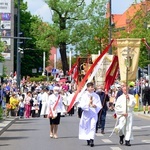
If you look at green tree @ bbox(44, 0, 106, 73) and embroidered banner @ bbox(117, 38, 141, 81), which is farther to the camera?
green tree @ bbox(44, 0, 106, 73)

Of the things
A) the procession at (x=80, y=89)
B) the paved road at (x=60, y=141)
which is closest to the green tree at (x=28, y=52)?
the procession at (x=80, y=89)

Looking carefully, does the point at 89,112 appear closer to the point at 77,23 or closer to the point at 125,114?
the point at 125,114

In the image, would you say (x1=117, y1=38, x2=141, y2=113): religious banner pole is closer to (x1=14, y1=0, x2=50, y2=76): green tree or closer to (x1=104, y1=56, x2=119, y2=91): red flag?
(x1=104, y1=56, x2=119, y2=91): red flag

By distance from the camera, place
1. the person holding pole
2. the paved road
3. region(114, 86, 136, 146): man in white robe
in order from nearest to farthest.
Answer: the paved road → region(114, 86, 136, 146): man in white robe → the person holding pole

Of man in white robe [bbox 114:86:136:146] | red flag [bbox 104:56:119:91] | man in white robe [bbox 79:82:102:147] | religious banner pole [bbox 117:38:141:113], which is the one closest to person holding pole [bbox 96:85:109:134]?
red flag [bbox 104:56:119:91]

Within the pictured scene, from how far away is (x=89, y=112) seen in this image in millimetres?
20500

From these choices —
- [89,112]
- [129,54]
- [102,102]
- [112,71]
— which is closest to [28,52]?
[102,102]

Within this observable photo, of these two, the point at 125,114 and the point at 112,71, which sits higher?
the point at 112,71

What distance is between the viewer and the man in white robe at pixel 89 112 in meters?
20.2

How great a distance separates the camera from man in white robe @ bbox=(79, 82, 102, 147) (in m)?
20.2

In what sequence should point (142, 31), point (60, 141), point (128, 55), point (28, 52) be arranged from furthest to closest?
1. point (28, 52)
2. point (142, 31)
3. point (60, 141)
4. point (128, 55)

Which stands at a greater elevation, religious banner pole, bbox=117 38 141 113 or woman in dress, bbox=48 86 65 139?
religious banner pole, bbox=117 38 141 113

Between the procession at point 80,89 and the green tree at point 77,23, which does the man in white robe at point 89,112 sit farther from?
the green tree at point 77,23

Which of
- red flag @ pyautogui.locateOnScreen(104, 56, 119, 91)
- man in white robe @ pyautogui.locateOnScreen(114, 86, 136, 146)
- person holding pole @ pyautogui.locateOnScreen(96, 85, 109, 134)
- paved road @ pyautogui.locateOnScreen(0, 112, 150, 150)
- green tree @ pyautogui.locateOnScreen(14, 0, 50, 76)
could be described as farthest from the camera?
green tree @ pyautogui.locateOnScreen(14, 0, 50, 76)
